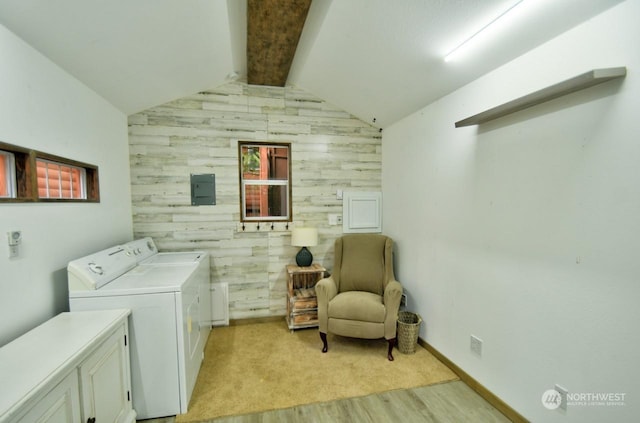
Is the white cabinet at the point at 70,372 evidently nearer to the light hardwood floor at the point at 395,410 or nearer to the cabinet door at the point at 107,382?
the cabinet door at the point at 107,382

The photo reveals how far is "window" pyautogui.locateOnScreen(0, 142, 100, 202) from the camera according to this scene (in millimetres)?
1443

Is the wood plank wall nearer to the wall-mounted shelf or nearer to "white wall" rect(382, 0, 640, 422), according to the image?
"white wall" rect(382, 0, 640, 422)

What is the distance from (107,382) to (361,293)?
6.88 ft

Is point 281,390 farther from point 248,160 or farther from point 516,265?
point 248,160

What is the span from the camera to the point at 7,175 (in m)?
1.45

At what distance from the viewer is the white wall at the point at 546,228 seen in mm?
1228

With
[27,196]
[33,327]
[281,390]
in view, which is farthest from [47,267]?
[281,390]

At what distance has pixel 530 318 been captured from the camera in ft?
5.37

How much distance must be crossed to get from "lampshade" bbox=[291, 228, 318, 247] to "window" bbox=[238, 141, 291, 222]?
357mm

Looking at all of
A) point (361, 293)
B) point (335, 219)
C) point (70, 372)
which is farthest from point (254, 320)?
point (70, 372)

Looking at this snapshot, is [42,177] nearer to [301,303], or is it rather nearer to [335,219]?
[301,303]

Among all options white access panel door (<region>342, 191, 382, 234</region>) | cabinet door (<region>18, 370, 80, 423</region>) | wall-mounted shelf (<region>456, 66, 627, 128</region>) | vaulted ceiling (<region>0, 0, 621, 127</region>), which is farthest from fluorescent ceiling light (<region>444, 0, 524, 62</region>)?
cabinet door (<region>18, 370, 80, 423</region>)

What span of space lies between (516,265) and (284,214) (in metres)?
2.43

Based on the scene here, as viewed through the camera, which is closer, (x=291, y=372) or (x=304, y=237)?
(x=291, y=372)
